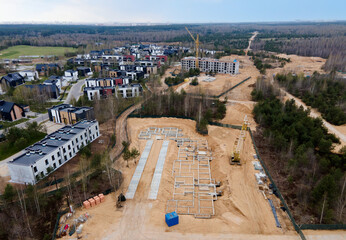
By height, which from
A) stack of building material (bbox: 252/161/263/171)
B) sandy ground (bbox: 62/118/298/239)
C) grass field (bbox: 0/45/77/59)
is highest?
grass field (bbox: 0/45/77/59)

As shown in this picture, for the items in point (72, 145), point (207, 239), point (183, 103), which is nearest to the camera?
point (207, 239)

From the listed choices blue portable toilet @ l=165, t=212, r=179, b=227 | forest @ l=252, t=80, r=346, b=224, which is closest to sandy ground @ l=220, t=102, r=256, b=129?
forest @ l=252, t=80, r=346, b=224

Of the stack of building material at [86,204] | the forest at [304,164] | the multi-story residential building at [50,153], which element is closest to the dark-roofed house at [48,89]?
the multi-story residential building at [50,153]

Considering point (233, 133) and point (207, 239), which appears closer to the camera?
point (207, 239)

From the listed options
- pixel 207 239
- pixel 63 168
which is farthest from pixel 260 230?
pixel 63 168

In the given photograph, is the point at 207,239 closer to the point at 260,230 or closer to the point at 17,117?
the point at 260,230

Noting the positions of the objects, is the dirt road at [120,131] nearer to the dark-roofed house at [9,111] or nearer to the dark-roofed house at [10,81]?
the dark-roofed house at [9,111]

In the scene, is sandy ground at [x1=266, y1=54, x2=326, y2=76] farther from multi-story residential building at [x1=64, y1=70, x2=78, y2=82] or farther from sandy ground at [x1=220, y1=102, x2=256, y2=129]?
multi-story residential building at [x1=64, y1=70, x2=78, y2=82]

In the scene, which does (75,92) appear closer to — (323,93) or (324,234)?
(324,234)
